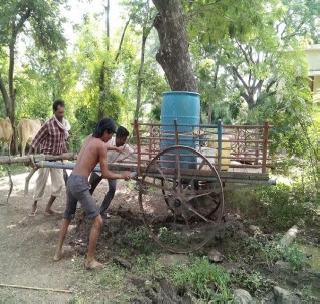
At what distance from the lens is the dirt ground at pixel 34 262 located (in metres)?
4.29

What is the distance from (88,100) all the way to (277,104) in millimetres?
9097

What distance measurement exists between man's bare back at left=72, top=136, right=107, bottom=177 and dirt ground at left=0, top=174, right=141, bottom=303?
3.84ft

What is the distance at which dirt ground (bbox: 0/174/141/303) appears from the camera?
429 cm

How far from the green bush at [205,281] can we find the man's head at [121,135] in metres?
2.13

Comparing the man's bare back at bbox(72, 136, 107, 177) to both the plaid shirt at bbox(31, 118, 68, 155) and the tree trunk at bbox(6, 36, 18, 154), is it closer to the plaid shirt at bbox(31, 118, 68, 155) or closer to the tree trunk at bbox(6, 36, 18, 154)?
the plaid shirt at bbox(31, 118, 68, 155)

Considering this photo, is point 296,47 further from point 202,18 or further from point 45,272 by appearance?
point 45,272

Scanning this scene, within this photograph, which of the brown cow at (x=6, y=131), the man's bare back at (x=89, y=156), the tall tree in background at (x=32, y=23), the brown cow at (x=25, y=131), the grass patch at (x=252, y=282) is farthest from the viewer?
the brown cow at (x=25, y=131)

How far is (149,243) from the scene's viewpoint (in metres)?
5.57

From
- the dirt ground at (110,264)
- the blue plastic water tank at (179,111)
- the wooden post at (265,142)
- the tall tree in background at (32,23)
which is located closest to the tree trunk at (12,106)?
the tall tree in background at (32,23)

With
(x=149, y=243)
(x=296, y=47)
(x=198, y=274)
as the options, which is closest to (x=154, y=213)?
(x=149, y=243)

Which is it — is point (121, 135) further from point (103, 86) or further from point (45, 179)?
point (103, 86)

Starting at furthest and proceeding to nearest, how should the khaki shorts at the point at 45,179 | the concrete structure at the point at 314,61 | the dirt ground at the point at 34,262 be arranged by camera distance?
the concrete structure at the point at 314,61, the khaki shorts at the point at 45,179, the dirt ground at the point at 34,262

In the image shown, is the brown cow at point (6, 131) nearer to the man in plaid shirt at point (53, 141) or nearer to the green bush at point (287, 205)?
the man in plaid shirt at point (53, 141)

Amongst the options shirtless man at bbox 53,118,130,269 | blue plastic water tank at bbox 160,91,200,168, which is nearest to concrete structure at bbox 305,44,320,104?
blue plastic water tank at bbox 160,91,200,168
